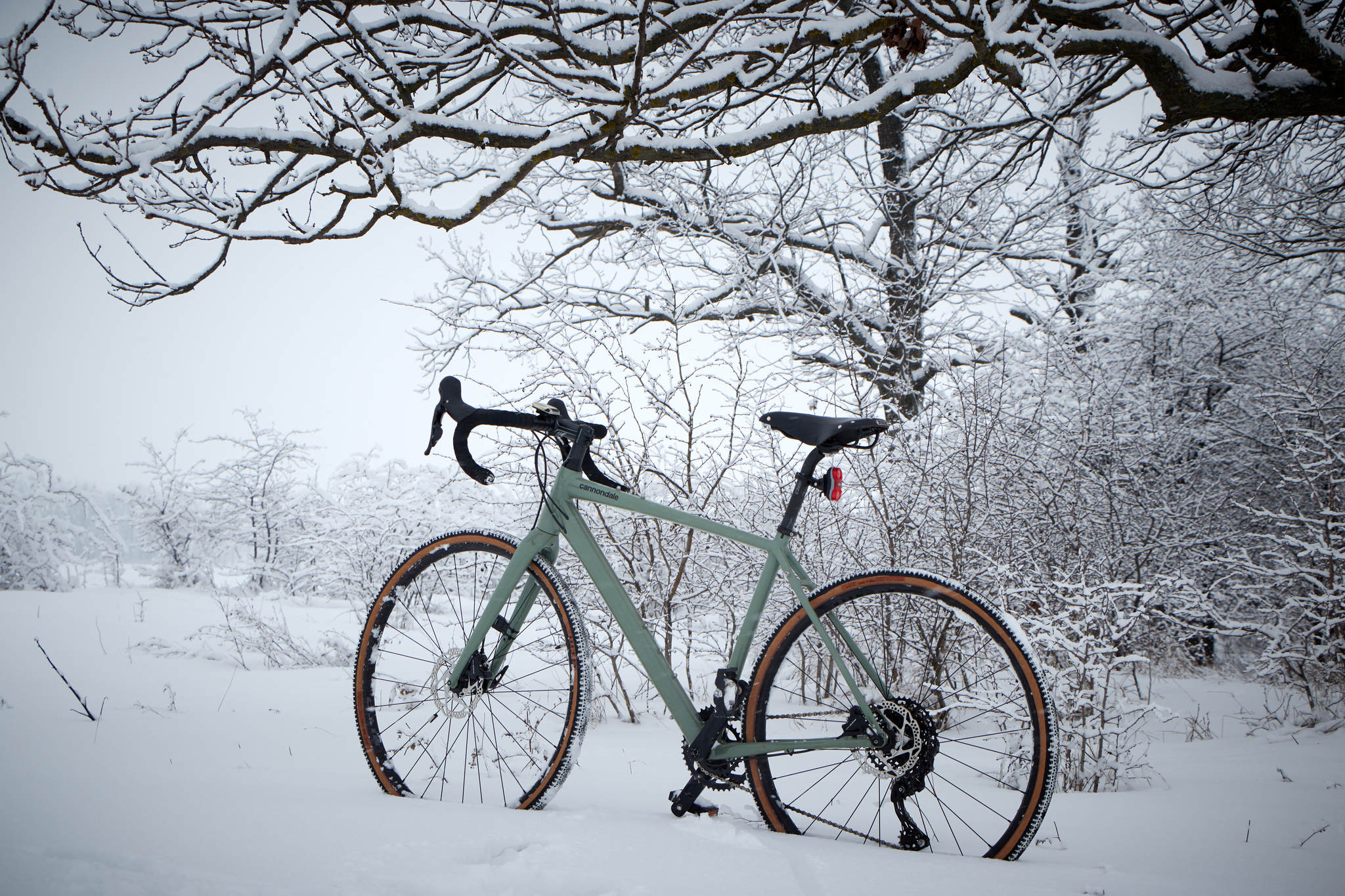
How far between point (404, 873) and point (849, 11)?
7.39 m

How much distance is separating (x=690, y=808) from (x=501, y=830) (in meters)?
0.47

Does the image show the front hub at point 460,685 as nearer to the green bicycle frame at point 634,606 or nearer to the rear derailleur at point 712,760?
the green bicycle frame at point 634,606

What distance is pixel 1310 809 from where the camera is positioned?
1.85m

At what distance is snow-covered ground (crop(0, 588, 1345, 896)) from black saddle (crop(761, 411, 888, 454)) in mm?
925

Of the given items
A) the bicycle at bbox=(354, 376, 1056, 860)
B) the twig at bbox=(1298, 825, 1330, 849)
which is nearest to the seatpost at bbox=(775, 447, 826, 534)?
the bicycle at bbox=(354, 376, 1056, 860)

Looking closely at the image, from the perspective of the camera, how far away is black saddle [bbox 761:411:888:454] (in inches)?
62.6

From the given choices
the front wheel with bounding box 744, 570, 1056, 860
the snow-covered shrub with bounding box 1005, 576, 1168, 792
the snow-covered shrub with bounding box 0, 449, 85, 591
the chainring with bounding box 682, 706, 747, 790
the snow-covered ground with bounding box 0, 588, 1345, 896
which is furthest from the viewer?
the snow-covered shrub with bounding box 0, 449, 85, 591

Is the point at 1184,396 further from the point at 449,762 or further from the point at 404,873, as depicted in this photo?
the point at 404,873

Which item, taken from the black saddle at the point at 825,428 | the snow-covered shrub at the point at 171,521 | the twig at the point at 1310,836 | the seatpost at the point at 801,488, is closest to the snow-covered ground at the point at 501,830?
the twig at the point at 1310,836

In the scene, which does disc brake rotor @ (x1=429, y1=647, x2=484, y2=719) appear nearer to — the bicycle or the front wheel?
the bicycle

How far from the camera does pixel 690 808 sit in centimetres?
159

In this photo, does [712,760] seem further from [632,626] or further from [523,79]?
[523,79]

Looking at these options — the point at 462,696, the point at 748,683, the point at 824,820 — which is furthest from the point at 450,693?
the point at 824,820

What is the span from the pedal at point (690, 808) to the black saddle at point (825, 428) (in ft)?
3.07
